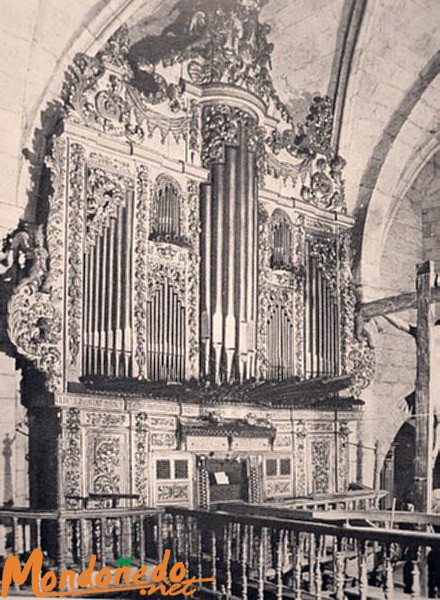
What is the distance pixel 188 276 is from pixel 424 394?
9.92 feet

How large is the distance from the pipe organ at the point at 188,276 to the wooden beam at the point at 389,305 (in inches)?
13.6

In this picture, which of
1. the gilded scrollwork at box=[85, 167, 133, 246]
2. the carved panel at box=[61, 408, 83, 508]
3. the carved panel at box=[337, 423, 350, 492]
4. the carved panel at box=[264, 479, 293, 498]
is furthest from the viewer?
the carved panel at box=[337, 423, 350, 492]

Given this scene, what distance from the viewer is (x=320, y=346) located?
35.1 feet

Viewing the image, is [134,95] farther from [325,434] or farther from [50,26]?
[325,434]

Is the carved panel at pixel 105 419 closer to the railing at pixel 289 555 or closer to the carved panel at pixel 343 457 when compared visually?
the railing at pixel 289 555

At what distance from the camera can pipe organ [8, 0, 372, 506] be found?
835 centimetres

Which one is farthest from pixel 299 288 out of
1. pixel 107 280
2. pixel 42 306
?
pixel 42 306

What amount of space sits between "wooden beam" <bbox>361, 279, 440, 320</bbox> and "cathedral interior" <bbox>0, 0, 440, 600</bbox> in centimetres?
4

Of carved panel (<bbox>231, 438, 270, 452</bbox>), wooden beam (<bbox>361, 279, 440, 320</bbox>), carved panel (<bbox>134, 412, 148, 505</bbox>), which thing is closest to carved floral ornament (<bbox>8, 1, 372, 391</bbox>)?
wooden beam (<bbox>361, 279, 440, 320</bbox>)

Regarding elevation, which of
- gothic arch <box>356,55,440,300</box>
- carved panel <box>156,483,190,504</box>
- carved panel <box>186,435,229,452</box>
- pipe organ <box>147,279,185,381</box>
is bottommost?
carved panel <box>156,483,190,504</box>

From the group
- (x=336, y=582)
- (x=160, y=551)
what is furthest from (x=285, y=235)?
(x=336, y=582)

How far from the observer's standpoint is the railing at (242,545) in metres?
5.84

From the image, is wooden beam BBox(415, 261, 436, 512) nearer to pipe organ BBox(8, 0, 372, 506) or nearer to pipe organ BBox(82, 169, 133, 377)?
pipe organ BBox(8, 0, 372, 506)

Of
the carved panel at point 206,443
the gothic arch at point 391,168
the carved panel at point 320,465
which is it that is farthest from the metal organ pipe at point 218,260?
the gothic arch at point 391,168
